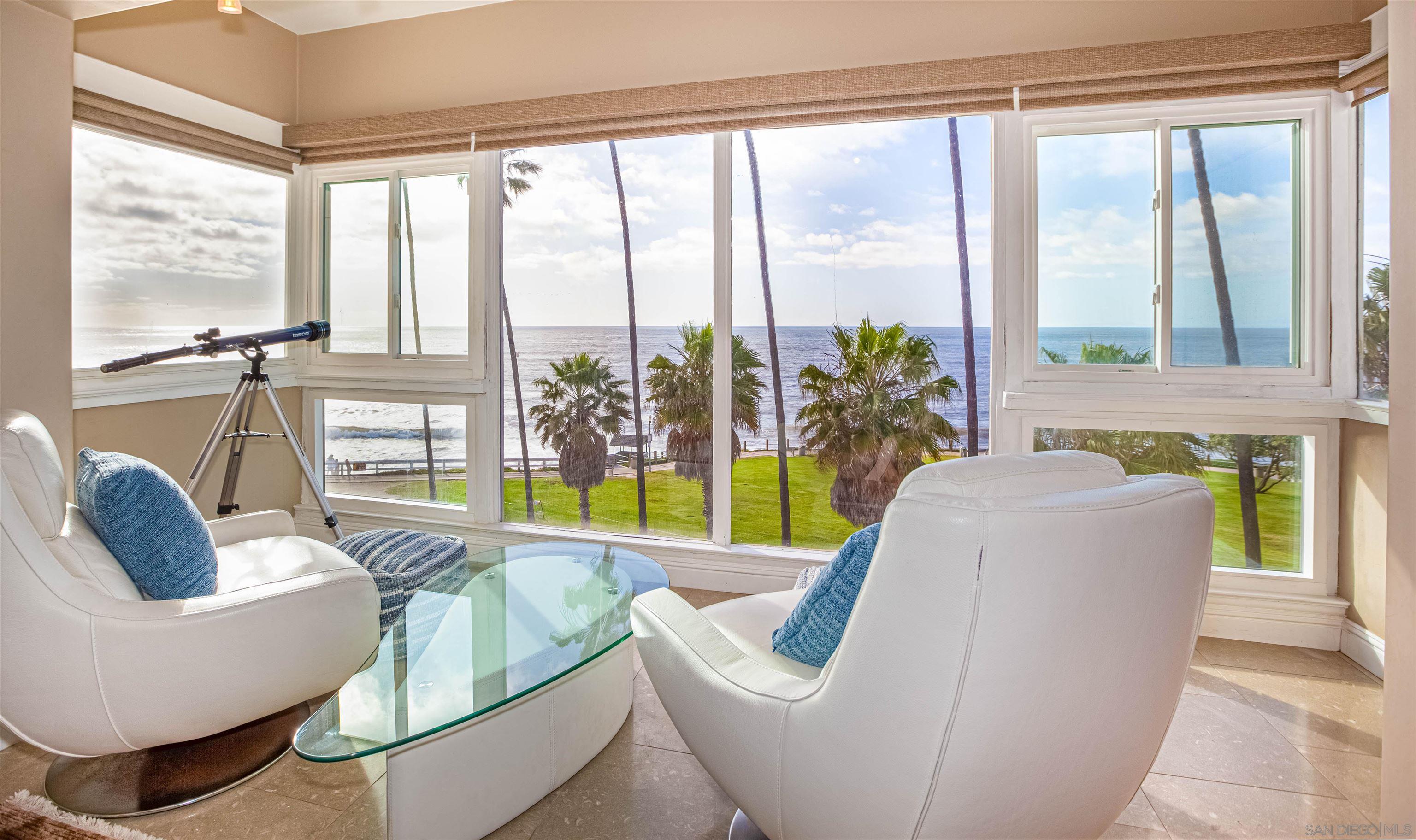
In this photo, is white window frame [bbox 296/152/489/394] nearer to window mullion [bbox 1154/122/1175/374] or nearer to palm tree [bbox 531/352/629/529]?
palm tree [bbox 531/352/629/529]

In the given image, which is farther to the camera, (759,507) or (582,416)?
(582,416)

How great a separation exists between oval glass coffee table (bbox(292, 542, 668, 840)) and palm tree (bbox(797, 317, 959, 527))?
3.89 feet

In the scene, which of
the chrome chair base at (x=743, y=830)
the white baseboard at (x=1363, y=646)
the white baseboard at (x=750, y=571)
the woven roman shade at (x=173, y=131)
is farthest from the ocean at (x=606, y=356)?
the chrome chair base at (x=743, y=830)

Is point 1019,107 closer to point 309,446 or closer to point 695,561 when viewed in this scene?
point 695,561

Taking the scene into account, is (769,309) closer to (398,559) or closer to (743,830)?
(398,559)

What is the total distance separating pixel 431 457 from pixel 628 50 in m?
2.18

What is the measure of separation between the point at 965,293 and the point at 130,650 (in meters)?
2.88

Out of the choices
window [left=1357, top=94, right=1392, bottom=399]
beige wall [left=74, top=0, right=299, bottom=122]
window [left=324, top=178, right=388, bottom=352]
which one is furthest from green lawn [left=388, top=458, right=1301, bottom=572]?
beige wall [left=74, top=0, right=299, bottom=122]

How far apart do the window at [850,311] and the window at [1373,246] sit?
123 centimetres

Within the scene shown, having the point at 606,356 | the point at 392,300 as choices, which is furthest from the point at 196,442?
the point at 606,356

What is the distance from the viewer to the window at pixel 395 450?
3.71m

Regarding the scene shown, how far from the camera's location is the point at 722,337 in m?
3.26

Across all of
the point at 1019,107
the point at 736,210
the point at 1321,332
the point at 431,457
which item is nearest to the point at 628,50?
the point at 736,210

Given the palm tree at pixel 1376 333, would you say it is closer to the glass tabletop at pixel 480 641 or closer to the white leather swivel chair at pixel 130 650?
the glass tabletop at pixel 480 641
